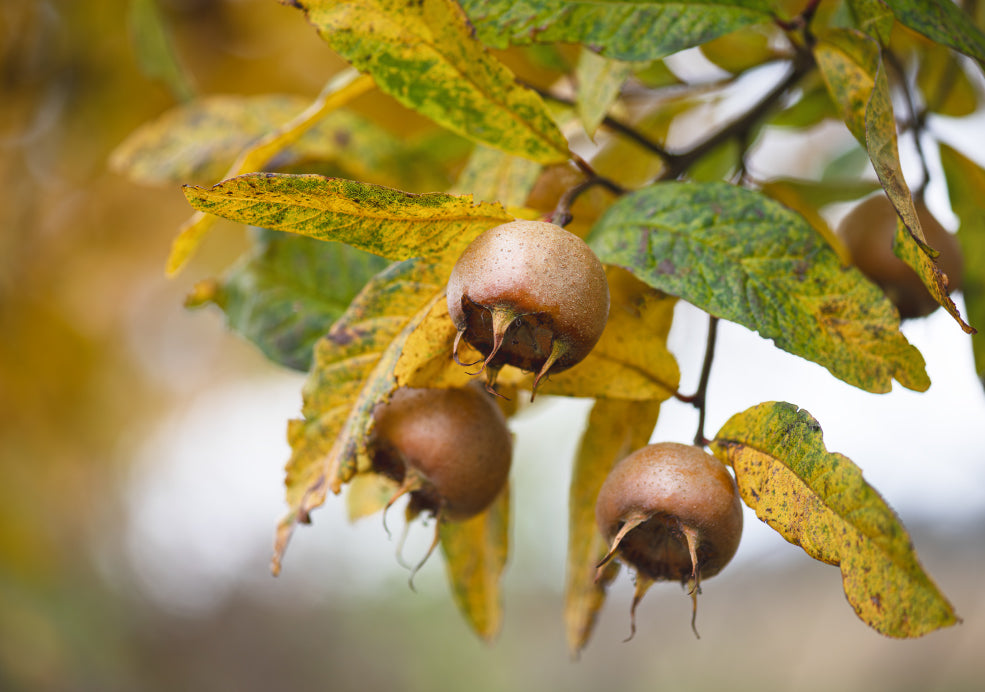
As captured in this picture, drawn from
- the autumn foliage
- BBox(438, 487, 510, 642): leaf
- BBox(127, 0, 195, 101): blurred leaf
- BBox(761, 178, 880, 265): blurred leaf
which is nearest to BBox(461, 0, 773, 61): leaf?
the autumn foliage

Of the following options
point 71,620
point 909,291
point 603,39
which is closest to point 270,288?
point 603,39

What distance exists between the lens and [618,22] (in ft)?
3.02

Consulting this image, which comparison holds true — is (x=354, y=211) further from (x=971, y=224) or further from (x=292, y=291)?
(x=971, y=224)

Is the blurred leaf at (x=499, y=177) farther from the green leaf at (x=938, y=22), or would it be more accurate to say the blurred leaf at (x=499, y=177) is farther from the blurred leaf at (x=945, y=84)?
the blurred leaf at (x=945, y=84)

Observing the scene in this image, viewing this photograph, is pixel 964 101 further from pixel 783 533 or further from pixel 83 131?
pixel 83 131

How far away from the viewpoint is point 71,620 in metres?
3.92

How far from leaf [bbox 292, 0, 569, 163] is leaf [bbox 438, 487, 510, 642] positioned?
1.64 ft

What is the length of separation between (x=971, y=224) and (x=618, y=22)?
630mm

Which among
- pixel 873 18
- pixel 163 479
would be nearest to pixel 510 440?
pixel 873 18

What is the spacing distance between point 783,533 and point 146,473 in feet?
20.0

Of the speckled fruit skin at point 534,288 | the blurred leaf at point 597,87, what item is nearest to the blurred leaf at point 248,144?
the blurred leaf at point 597,87

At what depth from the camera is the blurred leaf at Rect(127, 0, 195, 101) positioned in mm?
1595

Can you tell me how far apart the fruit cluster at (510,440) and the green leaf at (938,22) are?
0.41 meters

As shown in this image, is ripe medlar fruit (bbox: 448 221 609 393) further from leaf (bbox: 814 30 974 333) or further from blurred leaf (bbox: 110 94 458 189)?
blurred leaf (bbox: 110 94 458 189)
